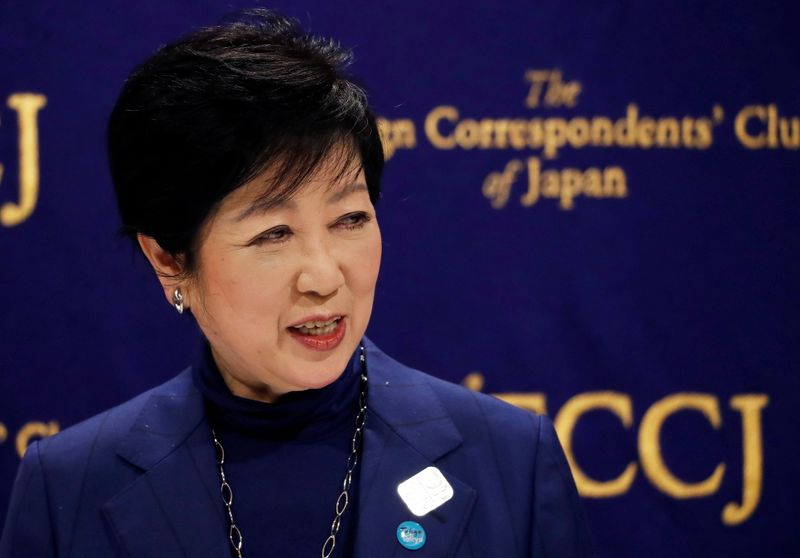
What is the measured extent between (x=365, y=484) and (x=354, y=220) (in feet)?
1.06

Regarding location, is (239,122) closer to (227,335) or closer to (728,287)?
(227,335)

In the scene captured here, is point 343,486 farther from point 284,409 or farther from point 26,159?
point 26,159

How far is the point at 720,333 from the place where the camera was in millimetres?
2037

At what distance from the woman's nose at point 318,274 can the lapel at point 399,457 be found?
0.81 ft

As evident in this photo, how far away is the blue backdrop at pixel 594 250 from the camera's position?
6.47 ft

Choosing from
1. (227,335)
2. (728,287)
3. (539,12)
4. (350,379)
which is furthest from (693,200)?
(227,335)

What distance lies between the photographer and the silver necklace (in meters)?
1.29

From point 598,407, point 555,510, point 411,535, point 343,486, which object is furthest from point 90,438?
point 598,407

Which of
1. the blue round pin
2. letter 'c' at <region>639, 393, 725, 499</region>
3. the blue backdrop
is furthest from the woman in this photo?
letter 'c' at <region>639, 393, 725, 499</region>

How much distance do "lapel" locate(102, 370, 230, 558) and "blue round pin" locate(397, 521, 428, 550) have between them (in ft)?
0.68

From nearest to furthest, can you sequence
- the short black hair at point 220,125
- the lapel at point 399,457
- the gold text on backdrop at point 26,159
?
the short black hair at point 220,125 → the lapel at point 399,457 → the gold text on backdrop at point 26,159

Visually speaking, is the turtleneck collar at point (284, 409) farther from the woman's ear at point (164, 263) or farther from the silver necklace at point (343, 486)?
the woman's ear at point (164, 263)

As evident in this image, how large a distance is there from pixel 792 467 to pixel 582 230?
613 mm

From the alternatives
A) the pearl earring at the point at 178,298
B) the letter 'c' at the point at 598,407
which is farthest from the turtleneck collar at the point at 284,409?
the letter 'c' at the point at 598,407
